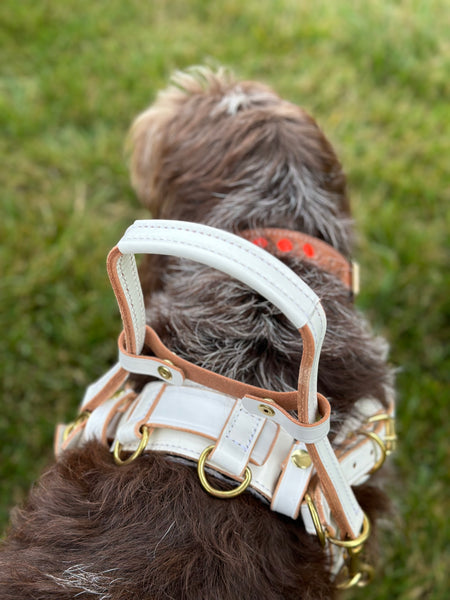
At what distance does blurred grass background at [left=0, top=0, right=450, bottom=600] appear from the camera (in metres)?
2.64

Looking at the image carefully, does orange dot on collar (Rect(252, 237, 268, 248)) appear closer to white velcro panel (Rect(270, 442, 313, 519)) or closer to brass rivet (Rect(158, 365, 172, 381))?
brass rivet (Rect(158, 365, 172, 381))

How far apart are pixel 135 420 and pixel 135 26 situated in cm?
358

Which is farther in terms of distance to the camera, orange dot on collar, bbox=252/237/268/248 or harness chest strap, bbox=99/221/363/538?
orange dot on collar, bbox=252/237/268/248

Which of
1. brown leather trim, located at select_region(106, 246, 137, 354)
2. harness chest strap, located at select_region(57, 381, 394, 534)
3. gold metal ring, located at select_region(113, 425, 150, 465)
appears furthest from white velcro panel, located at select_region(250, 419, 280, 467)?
brown leather trim, located at select_region(106, 246, 137, 354)

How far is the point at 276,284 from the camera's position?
0.99m

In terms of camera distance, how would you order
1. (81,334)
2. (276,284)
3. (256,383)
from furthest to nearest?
(81,334) → (256,383) → (276,284)

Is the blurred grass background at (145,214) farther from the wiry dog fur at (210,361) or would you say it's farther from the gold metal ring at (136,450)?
the gold metal ring at (136,450)

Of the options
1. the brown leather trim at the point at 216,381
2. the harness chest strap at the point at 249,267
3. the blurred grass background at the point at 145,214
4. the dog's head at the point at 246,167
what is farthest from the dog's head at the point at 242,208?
the blurred grass background at the point at 145,214

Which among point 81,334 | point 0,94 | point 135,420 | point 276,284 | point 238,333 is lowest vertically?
point 81,334

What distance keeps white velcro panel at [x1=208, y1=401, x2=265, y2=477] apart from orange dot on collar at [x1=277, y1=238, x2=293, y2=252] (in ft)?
1.79

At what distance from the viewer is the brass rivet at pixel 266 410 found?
1.14 m

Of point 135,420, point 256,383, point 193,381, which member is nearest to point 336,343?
point 256,383

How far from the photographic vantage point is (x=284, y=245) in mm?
1660

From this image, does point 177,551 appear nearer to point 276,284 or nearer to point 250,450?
point 250,450
